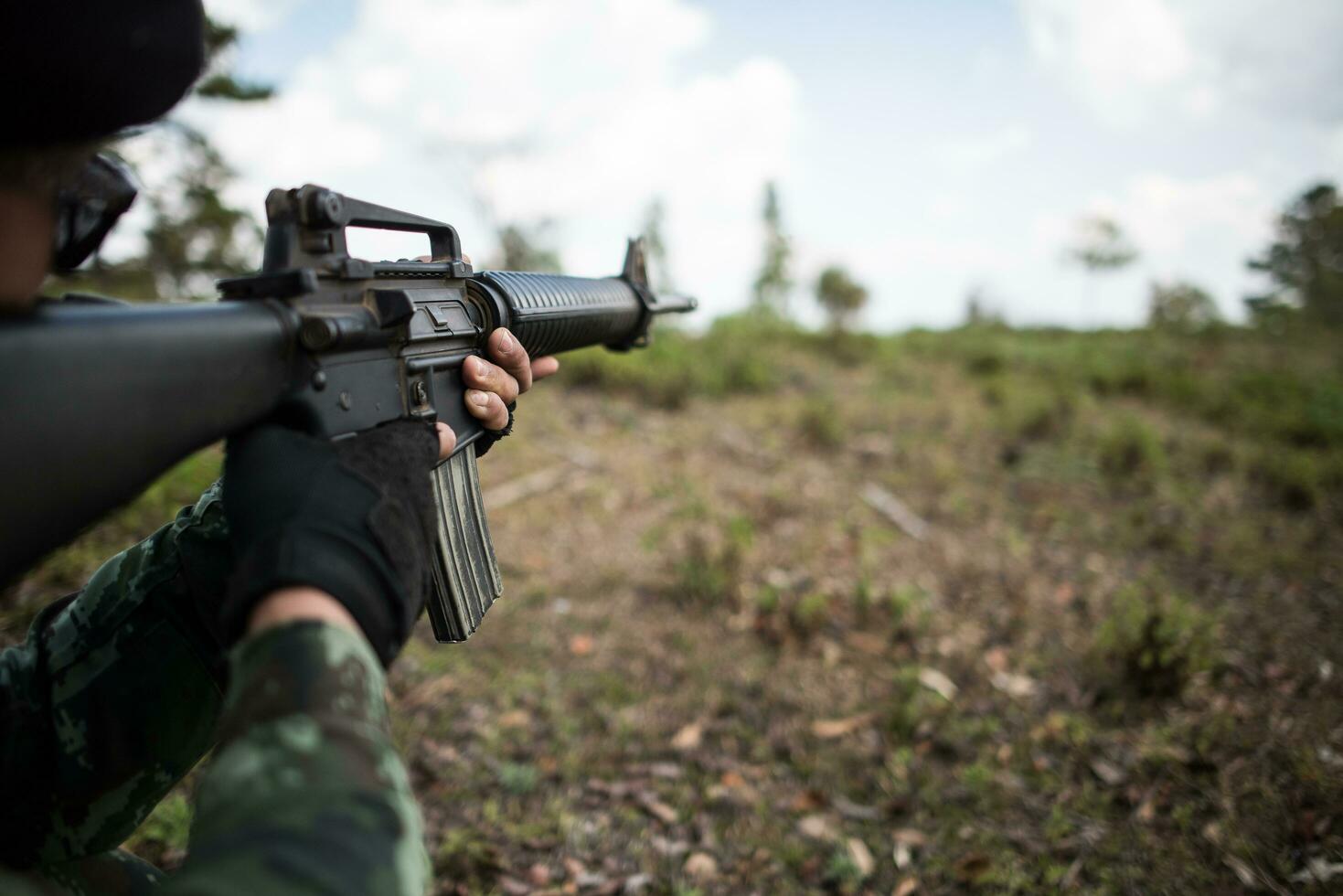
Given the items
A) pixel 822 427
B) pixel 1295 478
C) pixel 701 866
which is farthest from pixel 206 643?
pixel 1295 478

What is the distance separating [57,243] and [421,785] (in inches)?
92.9

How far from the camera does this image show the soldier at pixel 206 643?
0.86 m

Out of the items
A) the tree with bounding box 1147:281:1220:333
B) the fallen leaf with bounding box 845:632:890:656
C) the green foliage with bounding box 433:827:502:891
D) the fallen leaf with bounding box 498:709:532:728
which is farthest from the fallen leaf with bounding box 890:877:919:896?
the tree with bounding box 1147:281:1220:333

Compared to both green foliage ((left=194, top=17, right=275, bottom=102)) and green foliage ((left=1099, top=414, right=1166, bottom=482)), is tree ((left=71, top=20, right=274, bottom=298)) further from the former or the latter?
green foliage ((left=1099, top=414, right=1166, bottom=482))

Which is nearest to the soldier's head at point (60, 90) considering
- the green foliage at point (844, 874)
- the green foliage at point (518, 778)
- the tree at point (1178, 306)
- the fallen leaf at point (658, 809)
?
the green foliage at point (518, 778)

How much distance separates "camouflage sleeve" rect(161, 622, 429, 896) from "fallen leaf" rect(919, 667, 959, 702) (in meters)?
3.31

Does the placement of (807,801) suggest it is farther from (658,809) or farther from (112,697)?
(112,697)

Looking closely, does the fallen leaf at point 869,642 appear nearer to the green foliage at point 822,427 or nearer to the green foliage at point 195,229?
the green foliage at point 822,427

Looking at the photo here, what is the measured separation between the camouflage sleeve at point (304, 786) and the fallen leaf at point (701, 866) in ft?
6.38

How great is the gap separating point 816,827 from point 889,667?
132cm

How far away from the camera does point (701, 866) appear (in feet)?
8.56

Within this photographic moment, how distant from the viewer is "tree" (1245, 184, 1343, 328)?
14.8 metres

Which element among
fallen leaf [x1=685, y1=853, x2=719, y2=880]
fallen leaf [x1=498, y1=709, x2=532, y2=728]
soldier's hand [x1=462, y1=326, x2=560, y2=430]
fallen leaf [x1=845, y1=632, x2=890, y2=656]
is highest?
soldier's hand [x1=462, y1=326, x2=560, y2=430]

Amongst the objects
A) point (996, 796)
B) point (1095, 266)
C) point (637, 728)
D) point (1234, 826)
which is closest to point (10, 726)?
point (637, 728)
